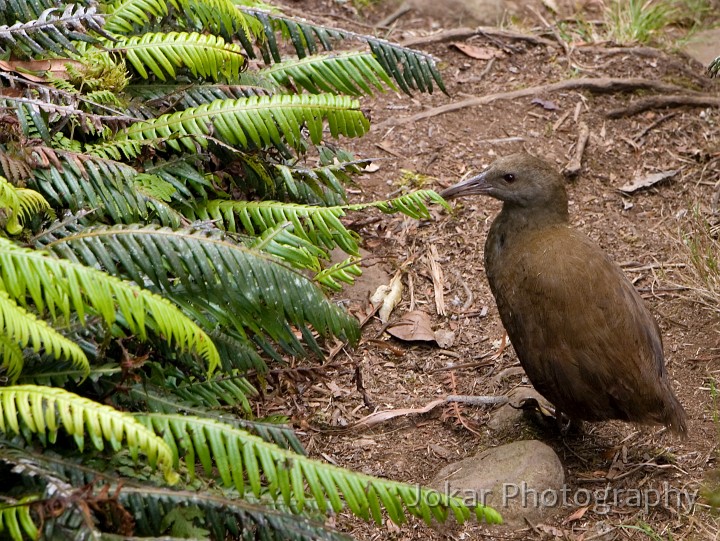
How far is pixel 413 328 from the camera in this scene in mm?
5160

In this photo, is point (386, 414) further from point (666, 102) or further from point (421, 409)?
point (666, 102)

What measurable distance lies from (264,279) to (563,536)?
1728 mm

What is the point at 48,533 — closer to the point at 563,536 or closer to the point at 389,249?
the point at 563,536

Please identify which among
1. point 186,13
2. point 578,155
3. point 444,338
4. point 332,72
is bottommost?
point 444,338

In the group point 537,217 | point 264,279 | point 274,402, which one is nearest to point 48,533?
point 264,279

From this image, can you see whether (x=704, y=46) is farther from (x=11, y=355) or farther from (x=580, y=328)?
(x=11, y=355)

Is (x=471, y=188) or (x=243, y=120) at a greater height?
(x=243, y=120)

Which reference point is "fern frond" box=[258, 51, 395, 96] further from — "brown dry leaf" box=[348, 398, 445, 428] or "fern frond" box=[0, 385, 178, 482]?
"fern frond" box=[0, 385, 178, 482]

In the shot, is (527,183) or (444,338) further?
(444,338)

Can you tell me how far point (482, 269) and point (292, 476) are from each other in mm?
2793

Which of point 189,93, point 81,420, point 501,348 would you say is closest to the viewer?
point 81,420

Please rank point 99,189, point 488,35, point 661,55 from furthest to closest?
point 488,35 → point 661,55 → point 99,189

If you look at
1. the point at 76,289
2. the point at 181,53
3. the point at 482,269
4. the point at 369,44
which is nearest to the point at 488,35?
the point at 369,44

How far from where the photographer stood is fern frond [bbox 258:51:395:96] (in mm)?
5156
